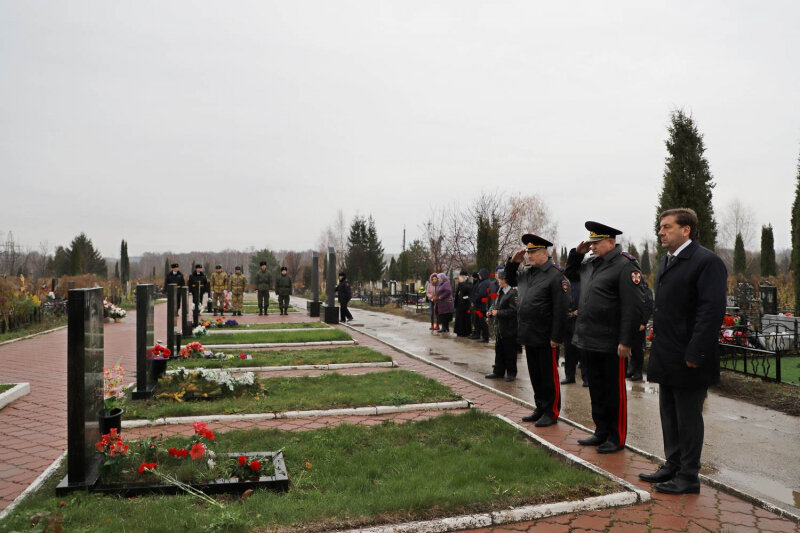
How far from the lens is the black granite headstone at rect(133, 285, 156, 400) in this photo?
260 inches

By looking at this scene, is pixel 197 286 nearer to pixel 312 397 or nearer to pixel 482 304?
pixel 482 304

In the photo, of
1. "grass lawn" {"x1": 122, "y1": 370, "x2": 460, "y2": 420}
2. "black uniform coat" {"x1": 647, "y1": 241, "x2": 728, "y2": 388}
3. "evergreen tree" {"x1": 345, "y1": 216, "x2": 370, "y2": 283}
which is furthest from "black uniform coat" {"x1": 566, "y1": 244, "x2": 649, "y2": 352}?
"evergreen tree" {"x1": 345, "y1": 216, "x2": 370, "y2": 283}

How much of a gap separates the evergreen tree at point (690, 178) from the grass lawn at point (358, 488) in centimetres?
1021

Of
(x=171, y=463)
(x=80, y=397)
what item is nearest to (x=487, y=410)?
(x=171, y=463)

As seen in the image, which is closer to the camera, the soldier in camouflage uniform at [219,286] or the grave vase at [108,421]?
the grave vase at [108,421]

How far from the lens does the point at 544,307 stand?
18.0 feet

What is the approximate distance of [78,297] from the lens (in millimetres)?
3875

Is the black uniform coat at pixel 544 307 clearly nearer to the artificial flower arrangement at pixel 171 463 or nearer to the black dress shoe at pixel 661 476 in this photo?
the black dress shoe at pixel 661 476

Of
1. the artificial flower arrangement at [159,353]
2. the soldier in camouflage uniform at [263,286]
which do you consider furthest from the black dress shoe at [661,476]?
the soldier in camouflage uniform at [263,286]

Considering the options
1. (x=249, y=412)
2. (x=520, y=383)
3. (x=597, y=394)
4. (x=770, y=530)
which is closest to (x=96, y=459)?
(x=249, y=412)

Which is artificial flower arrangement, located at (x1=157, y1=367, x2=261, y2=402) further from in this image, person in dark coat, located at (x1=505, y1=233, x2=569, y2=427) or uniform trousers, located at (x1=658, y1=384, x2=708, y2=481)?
uniform trousers, located at (x1=658, y1=384, x2=708, y2=481)

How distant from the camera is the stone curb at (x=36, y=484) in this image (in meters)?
3.45

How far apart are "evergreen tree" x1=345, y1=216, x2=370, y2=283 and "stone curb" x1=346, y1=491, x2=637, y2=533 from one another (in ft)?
147

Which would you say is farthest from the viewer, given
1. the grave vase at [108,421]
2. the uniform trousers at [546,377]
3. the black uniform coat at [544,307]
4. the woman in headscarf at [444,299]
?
the woman in headscarf at [444,299]
